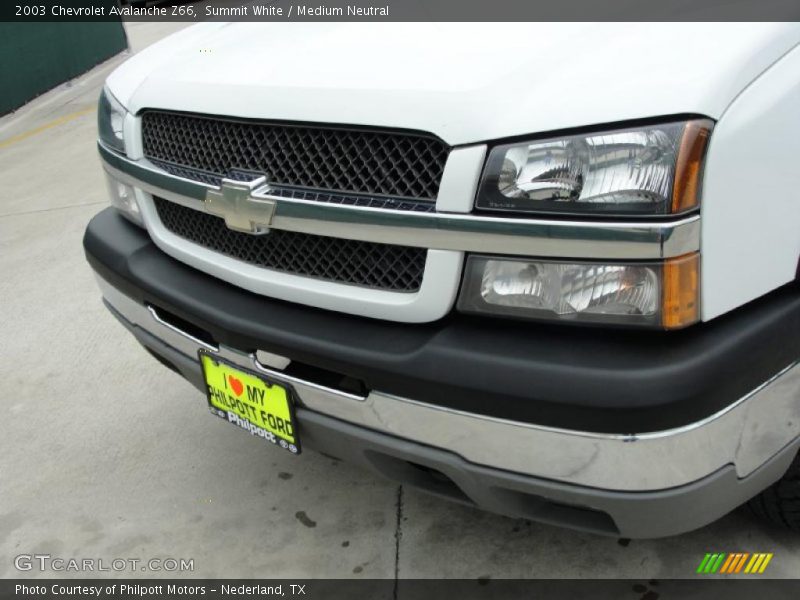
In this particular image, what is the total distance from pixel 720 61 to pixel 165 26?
14700mm

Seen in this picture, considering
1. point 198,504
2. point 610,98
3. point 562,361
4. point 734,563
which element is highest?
point 610,98

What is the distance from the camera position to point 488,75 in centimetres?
171

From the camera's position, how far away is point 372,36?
2131mm

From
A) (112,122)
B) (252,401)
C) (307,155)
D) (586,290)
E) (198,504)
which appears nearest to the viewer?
(586,290)

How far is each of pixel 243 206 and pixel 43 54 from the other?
9.61m

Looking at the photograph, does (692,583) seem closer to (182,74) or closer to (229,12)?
(182,74)

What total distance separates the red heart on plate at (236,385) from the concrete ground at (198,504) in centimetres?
61

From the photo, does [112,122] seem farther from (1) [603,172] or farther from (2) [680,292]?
(2) [680,292]

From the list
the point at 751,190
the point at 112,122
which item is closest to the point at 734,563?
the point at 751,190

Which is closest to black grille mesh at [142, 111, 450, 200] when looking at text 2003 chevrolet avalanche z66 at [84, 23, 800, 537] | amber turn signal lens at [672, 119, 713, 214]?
text 2003 chevrolet avalanche z66 at [84, 23, 800, 537]

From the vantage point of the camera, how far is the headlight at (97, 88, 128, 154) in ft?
8.28

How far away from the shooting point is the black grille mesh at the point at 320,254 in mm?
1832

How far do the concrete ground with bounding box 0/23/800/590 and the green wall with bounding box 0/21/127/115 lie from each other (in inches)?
254

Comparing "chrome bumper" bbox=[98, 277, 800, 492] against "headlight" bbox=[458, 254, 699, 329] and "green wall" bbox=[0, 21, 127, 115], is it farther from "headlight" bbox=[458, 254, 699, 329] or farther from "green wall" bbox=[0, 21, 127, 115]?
"green wall" bbox=[0, 21, 127, 115]
